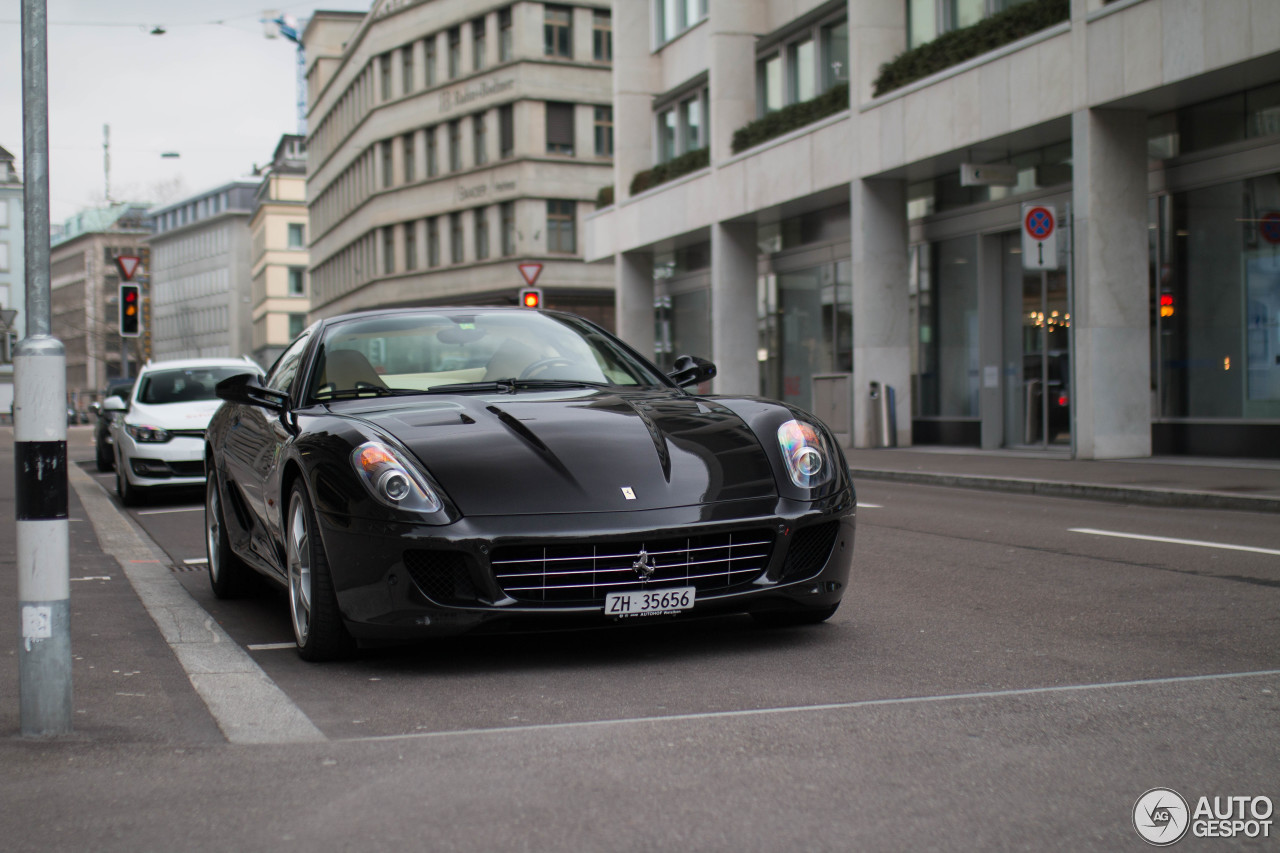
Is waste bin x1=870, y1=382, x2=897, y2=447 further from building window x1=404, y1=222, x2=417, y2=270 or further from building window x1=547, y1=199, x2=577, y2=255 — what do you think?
building window x1=404, y1=222, x2=417, y2=270

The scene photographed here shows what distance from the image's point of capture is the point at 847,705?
430cm

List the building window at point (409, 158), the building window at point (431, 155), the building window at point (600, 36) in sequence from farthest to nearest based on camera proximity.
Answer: the building window at point (409, 158), the building window at point (431, 155), the building window at point (600, 36)

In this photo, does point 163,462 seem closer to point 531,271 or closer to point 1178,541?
point 531,271

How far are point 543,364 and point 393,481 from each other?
1.50 m

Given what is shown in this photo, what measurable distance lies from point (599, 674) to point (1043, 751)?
1.66 metres

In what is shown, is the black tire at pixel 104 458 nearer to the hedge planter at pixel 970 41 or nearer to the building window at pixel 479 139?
the hedge planter at pixel 970 41

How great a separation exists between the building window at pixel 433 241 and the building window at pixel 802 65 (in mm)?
27357

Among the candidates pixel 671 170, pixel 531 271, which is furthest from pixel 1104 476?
pixel 671 170

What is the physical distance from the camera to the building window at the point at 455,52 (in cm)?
5447

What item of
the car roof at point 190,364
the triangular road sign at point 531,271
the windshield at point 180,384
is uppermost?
the triangular road sign at point 531,271

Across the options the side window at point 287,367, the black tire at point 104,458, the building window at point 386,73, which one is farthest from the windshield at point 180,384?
the building window at point 386,73

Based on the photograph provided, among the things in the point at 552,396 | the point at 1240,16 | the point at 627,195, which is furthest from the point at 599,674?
the point at 627,195
